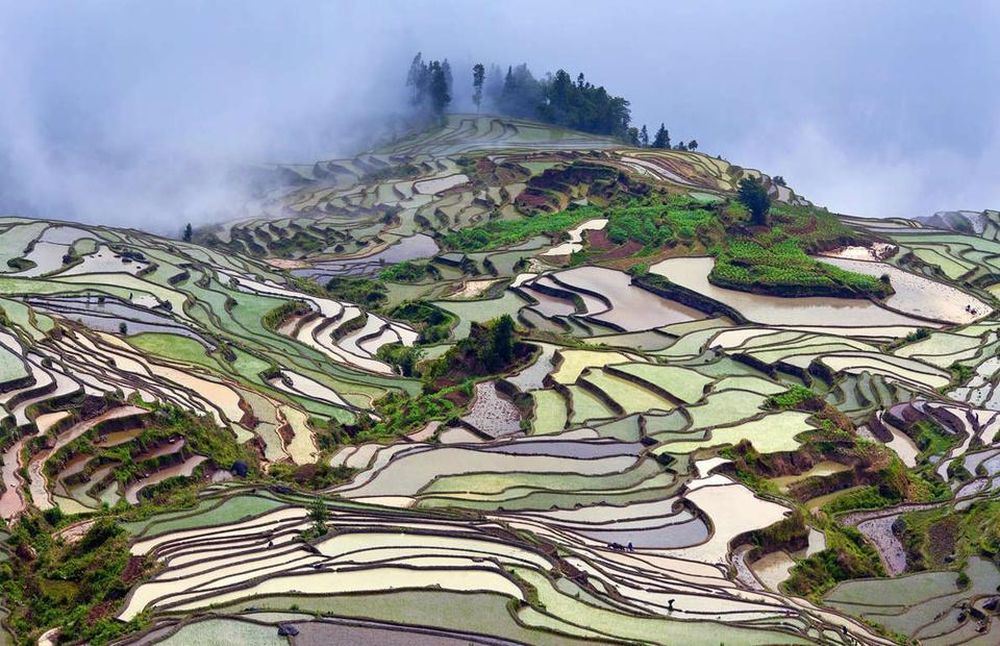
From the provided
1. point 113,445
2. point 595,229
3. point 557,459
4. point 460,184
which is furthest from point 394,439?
point 460,184

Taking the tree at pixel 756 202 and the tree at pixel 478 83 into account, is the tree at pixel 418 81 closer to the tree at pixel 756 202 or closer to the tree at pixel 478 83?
the tree at pixel 478 83

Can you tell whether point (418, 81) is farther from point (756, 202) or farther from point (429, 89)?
point (756, 202)

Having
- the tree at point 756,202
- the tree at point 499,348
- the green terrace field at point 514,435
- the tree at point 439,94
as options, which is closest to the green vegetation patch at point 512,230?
the green terrace field at point 514,435

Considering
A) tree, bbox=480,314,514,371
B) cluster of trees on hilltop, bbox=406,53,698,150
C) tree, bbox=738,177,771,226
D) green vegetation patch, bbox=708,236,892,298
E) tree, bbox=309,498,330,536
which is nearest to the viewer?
tree, bbox=309,498,330,536

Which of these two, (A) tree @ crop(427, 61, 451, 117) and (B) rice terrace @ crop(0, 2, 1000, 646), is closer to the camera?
(B) rice terrace @ crop(0, 2, 1000, 646)

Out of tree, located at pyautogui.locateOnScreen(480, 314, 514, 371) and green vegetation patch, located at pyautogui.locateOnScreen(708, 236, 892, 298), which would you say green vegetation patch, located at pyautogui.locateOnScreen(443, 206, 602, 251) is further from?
tree, located at pyautogui.locateOnScreen(480, 314, 514, 371)

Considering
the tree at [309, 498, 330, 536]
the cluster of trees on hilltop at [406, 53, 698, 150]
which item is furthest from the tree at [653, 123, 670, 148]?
the tree at [309, 498, 330, 536]
